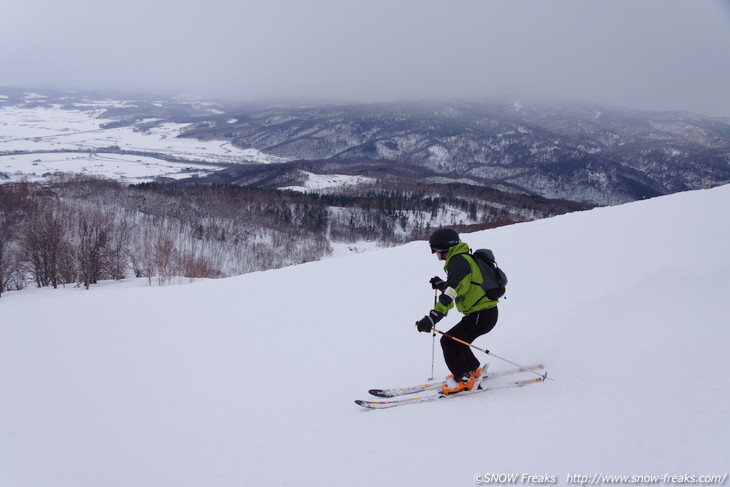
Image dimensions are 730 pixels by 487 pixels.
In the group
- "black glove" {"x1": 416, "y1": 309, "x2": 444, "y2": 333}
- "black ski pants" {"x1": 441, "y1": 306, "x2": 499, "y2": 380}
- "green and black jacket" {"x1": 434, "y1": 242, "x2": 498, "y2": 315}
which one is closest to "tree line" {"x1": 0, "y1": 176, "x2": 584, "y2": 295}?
"black ski pants" {"x1": 441, "y1": 306, "x2": 499, "y2": 380}

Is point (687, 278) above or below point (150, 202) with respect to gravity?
above

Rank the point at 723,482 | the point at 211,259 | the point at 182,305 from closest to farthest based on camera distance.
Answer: the point at 723,482 < the point at 182,305 < the point at 211,259

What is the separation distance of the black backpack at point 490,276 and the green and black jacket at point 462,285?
0.08 meters

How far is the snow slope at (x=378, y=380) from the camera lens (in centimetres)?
395

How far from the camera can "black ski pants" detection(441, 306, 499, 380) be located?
5.23 m

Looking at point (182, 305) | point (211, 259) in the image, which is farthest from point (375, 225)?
point (182, 305)

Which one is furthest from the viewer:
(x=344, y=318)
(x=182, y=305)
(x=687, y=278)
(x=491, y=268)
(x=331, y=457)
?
(x=182, y=305)

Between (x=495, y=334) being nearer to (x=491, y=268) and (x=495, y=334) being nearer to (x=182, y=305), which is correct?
(x=491, y=268)

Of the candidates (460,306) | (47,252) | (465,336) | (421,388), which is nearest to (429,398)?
(421,388)

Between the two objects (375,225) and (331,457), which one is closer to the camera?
(331,457)

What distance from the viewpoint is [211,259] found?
268 ft

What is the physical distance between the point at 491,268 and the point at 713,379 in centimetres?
280

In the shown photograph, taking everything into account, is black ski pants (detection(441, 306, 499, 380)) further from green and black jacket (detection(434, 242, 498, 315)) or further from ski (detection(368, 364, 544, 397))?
ski (detection(368, 364, 544, 397))

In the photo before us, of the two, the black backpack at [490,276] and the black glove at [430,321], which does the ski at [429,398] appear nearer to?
the black glove at [430,321]
